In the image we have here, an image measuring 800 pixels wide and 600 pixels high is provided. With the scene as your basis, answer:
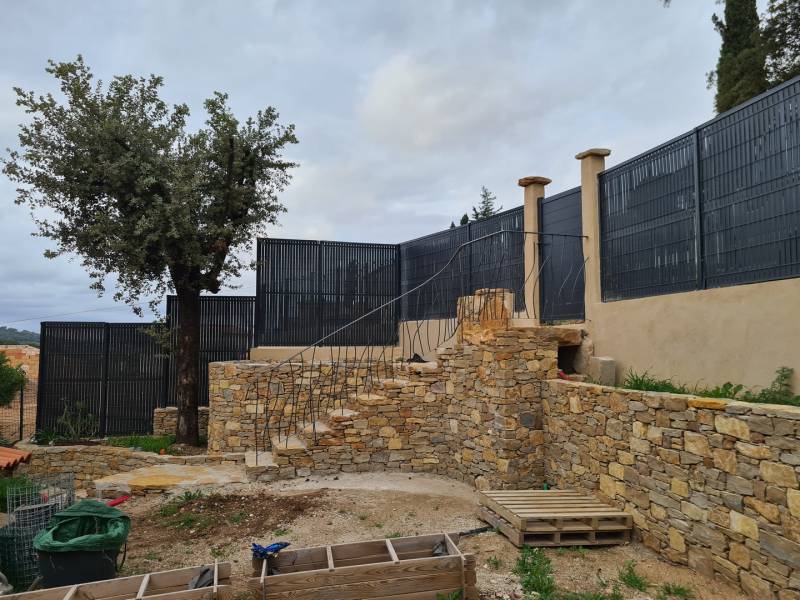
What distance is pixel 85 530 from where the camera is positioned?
4641 mm

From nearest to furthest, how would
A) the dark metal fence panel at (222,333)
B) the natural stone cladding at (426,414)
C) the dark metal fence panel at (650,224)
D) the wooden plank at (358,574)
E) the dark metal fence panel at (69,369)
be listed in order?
the wooden plank at (358,574), the dark metal fence panel at (650,224), the natural stone cladding at (426,414), the dark metal fence panel at (69,369), the dark metal fence panel at (222,333)

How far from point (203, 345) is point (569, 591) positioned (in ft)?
33.3

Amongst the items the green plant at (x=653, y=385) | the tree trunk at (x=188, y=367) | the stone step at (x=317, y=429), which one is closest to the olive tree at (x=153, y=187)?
the tree trunk at (x=188, y=367)

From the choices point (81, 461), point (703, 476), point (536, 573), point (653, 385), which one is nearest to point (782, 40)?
point (653, 385)

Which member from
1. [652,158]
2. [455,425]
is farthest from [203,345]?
[652,158]

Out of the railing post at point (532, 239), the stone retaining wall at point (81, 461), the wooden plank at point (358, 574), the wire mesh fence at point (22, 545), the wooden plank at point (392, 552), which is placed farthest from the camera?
the stone retaining wall at point (81, 461)

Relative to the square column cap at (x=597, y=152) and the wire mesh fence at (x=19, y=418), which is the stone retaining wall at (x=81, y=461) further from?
the square column cap at (x=597, y=152)

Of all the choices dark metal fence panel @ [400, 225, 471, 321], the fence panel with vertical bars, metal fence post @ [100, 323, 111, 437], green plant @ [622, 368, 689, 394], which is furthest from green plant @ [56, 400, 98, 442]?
green plant @ [622, 368, 689, 394]

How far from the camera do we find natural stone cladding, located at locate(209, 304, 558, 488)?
6855 millimetres

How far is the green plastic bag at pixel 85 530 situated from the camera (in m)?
4.32

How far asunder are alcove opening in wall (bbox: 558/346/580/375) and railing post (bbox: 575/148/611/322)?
1.70ft

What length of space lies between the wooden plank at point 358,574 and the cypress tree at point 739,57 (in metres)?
13.9

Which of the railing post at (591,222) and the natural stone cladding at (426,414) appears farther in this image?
the railing post at (591,222)

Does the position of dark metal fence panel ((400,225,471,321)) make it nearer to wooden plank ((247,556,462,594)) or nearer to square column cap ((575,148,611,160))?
square column cap ((575,148,611,160))
